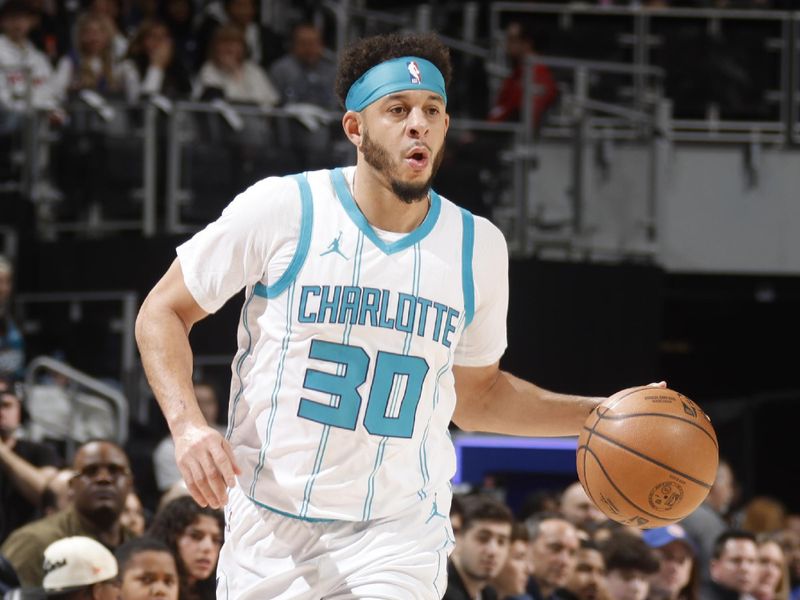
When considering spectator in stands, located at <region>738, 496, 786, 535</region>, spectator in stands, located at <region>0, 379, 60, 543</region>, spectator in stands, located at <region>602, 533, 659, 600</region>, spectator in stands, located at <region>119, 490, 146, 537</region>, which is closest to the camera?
spectator in stands, located at <region>119, 490, 146, 537</region>

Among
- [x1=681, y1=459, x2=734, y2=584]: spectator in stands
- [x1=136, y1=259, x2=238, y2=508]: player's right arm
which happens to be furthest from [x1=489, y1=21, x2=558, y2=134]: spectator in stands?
Result: [x1=136, y1=259, x2=238, y2=508]: player's right arm

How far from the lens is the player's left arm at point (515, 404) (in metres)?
4.55

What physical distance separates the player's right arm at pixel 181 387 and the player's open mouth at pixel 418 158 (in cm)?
67

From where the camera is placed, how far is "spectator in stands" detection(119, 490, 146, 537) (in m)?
7.54

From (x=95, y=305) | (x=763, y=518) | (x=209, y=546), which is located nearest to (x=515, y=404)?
(x=209, y=546)

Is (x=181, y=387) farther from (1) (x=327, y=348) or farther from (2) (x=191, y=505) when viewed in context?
(2) (x=191, y=505)

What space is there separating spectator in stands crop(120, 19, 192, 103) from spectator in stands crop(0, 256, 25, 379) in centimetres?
235

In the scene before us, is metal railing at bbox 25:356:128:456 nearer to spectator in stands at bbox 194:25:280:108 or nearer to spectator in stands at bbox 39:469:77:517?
spectator in stands at bbox 39:469:77:517

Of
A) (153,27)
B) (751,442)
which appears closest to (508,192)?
(153,27)

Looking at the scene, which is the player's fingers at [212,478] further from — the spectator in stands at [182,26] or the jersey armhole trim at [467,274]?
the spectator in stands at [182,26]

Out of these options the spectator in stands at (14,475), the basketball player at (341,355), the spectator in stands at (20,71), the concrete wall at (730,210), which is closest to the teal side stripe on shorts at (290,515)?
the basketball player at (341,355)

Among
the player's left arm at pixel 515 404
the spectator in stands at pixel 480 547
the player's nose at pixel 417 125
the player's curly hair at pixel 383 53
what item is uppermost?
the player's curly hair at pixel 383 53

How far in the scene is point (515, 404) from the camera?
4570 mm

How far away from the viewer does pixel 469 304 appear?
4355 millimetres
